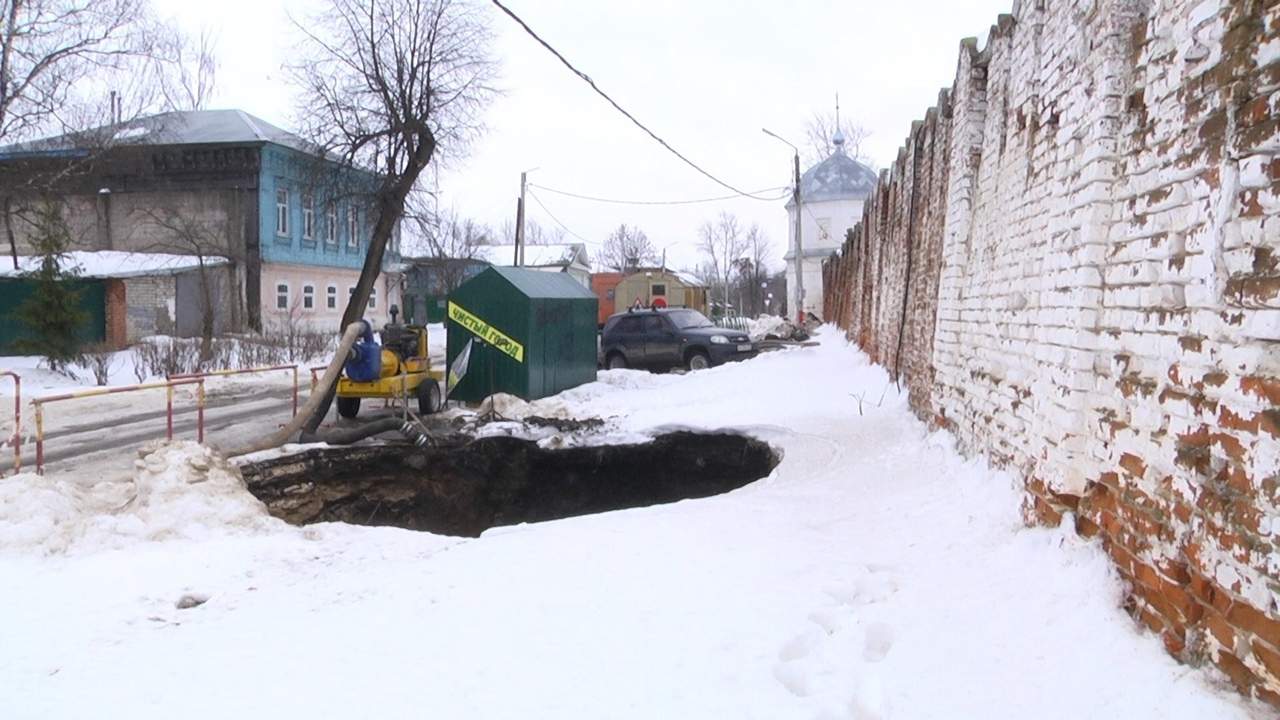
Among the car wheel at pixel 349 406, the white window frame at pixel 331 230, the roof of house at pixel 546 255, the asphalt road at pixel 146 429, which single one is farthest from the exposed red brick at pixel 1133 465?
the roof of house at pixel 546 255

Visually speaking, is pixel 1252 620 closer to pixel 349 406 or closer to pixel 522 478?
pixel 522 478

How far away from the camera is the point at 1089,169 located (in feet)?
13.0

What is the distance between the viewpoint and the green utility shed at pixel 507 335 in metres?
11.9

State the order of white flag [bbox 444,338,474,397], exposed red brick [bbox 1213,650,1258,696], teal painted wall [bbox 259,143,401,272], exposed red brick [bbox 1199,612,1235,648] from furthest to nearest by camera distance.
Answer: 1. teal painted wall [bbox 259,143,401,272]
2. white flag [bbox 444,338,474,397]
3. exposed red brick [bbox 1199,612,1235,648]
4. exposed red brick [bbox 1213,650,1258,696]

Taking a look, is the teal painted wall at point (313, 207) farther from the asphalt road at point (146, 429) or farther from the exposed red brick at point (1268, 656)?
the exposed red brick at point (1268, 656)

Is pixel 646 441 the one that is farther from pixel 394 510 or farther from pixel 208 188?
pixel 208 188

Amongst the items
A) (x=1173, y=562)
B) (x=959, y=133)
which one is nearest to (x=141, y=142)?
(x=959, y=133)

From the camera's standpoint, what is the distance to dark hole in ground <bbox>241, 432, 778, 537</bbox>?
9117 mm

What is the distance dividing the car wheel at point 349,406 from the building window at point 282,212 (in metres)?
19.8

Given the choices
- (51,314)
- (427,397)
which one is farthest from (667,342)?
(51,314)

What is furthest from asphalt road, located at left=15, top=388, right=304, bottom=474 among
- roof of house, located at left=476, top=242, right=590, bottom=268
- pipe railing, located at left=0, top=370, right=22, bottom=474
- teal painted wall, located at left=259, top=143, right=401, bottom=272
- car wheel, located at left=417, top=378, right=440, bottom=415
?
roof of house, located at left=476, top=242, right=590, bottom=268

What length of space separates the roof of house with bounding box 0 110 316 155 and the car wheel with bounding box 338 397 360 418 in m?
14.2

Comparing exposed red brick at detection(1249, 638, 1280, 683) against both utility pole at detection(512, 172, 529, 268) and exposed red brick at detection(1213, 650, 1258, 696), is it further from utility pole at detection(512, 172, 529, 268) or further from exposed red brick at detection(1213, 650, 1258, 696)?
utility pole at detection(512, 172, 529, 268)

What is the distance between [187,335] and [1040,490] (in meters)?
25.7
